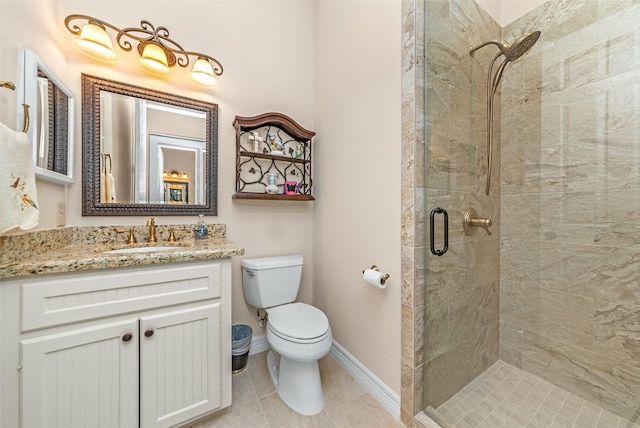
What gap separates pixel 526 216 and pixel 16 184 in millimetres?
2405

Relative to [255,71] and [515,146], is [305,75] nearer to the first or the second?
[255,71]

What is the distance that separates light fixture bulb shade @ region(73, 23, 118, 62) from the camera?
125 cm

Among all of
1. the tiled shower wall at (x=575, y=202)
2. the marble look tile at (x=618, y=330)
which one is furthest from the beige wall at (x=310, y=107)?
the marble look tile at (x=618, y=330)

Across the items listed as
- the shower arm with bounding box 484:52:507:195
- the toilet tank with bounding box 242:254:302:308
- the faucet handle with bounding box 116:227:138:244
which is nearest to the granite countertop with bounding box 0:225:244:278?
the faucet handle with bounding box 116:227:138:244

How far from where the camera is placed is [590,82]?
126 centimetres

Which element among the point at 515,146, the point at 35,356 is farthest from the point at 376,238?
the point at 35,356

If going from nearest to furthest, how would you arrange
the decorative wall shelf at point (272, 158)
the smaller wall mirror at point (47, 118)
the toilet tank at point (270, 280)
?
the smaller wall mirror at point (47, 118) → the toilet tank at point (270, 280) → the decorative wall shelf at point (272, 158)

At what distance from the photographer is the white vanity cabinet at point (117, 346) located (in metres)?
0.83

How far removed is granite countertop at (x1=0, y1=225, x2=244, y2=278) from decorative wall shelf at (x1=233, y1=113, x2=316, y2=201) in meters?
0.56

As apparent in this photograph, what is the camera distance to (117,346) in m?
0.97

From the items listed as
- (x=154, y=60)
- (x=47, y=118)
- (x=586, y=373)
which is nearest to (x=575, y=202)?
(x=586, y=373)

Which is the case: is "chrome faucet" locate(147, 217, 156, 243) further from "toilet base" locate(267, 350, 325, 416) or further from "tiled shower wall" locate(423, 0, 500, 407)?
"tiled shower wall" locate(423, 0, 500, 407)

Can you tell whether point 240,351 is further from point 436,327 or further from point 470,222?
point 470,222

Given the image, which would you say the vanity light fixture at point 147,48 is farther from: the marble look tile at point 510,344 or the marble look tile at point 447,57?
the marble look tile at point 510,344
